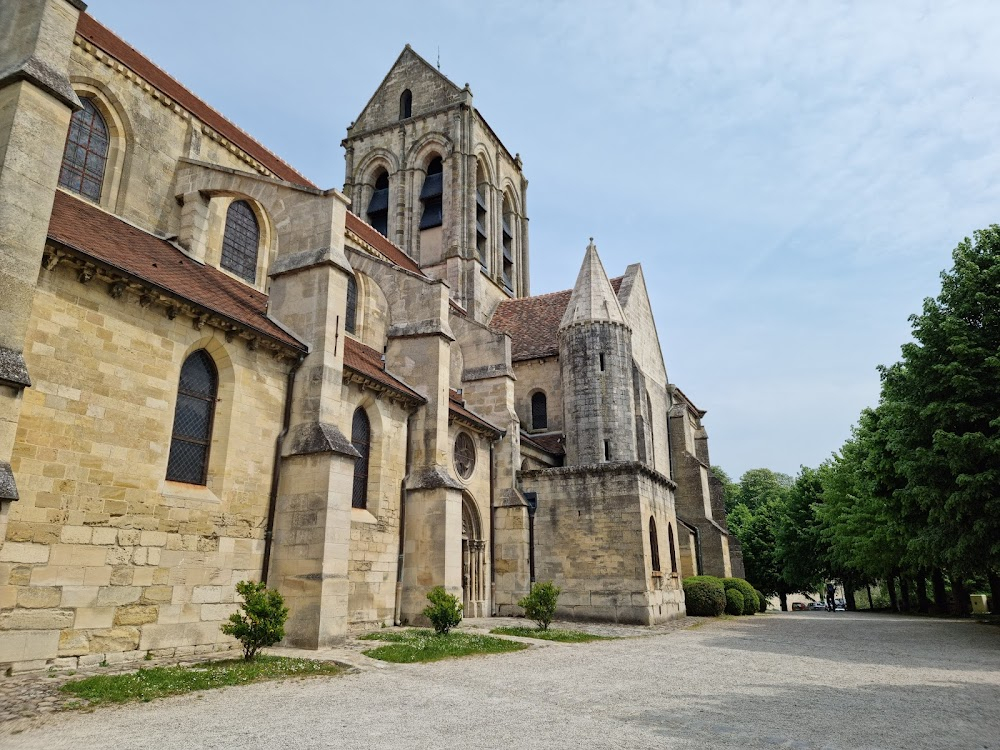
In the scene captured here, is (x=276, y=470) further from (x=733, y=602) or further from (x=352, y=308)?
(x=733, y=602)

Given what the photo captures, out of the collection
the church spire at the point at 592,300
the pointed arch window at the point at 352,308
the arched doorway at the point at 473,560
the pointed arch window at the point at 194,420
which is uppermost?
the church spire at the point at 592,300

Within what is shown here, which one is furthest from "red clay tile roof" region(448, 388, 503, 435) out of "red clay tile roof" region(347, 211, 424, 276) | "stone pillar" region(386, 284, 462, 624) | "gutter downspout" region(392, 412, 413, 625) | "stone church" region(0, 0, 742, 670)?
"red clay tile roof" region(347, 211, 424, 276)

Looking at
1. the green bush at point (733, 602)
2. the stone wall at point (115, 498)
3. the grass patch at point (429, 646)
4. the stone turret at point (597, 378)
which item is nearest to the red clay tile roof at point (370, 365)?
the stone wall at point (115, 498)

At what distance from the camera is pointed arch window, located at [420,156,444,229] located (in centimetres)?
3381

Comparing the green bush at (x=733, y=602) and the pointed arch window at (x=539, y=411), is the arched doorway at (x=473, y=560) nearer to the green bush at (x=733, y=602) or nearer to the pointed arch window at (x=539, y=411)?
the pointed arch window at (x=539, y=411)

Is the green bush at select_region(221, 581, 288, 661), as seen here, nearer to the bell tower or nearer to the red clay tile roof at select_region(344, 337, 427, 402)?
the red clay tile roof at select_region(344, 337, 427, 402)

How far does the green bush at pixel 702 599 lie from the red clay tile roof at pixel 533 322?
32.3 ft

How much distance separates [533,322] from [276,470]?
18447 millimetres

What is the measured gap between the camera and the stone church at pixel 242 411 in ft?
27.1

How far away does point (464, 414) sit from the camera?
18.2 meters

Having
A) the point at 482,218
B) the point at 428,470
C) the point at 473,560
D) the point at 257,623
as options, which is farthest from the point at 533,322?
the point at 257,623

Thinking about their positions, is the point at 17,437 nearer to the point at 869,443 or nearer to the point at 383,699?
the point at 383,699

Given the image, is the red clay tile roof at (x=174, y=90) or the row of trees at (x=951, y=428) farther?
the red clay tile roof at (x=174, y=90)

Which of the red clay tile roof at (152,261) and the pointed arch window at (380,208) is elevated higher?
the pointed arch window at (380,208)
